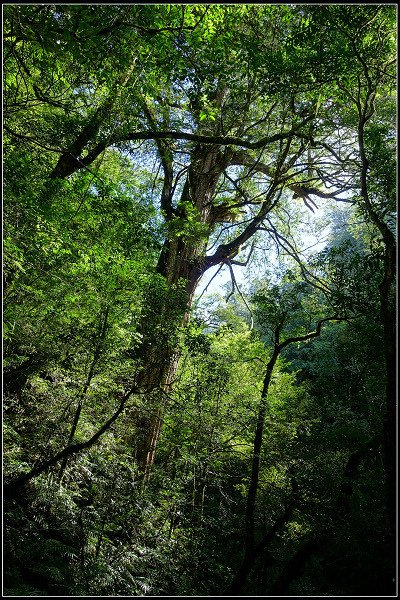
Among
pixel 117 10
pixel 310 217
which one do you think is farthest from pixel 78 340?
pixel 310 217

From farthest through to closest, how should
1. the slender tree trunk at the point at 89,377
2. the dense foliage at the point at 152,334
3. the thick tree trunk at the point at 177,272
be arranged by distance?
the thick tree trunk at the point at 177,272
the slender tree trunk at the point at 89,377
the dense foliage at the point at 152,334

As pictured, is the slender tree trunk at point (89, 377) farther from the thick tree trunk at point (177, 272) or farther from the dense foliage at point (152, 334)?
the thick tree trunk at point (177, 272)

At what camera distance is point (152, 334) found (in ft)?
14.4

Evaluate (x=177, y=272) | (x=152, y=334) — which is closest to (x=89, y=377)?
(x=152, y=334)

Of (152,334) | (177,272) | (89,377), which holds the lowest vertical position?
(89,377)

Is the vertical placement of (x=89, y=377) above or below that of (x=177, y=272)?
below

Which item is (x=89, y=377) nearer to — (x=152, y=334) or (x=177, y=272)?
(x=152, y=334)

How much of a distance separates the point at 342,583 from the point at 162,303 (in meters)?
3.01

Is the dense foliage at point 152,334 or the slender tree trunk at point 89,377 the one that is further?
the slender tree trunk at point 89,377

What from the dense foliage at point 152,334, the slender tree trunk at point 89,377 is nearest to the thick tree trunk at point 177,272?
the dense foliage at point 152,334

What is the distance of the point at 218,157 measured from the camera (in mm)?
7281

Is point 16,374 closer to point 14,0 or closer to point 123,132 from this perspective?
point 123,132

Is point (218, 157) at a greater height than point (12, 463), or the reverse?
point (218, 157)

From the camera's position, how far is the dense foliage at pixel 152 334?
119 inches
